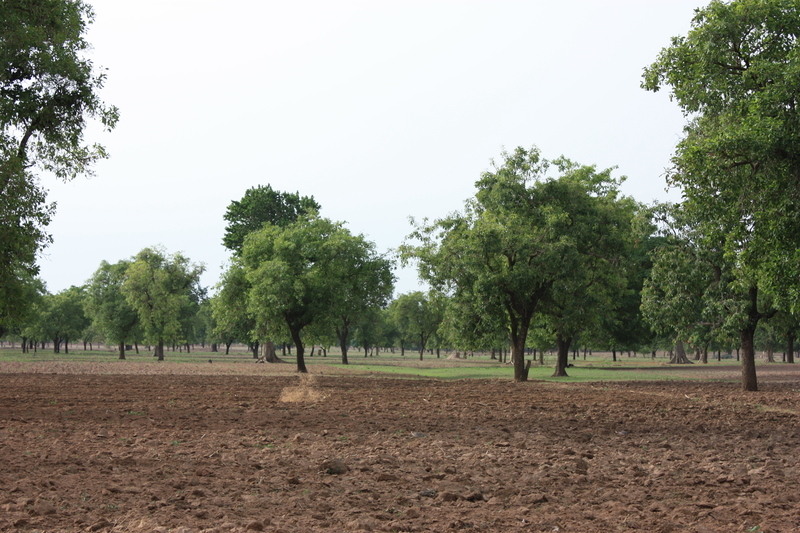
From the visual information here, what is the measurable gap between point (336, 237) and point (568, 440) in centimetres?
3686

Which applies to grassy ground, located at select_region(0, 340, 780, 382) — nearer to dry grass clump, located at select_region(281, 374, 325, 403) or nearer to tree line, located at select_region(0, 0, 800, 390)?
tree line, located at select_region(0, 0, 800, 390)

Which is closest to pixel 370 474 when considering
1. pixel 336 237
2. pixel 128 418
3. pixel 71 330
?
pixel 128 418

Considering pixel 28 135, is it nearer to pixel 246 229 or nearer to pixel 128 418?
pixel 128 418

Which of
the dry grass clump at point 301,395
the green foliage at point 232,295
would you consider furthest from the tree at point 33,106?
the green foliage at point 232,295

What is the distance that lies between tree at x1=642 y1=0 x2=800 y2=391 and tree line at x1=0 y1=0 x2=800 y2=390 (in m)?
0.05

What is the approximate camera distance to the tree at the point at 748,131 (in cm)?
1686

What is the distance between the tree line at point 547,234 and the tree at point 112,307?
28.3 ft

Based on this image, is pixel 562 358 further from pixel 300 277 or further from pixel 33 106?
pixel 33 106

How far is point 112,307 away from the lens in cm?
8800

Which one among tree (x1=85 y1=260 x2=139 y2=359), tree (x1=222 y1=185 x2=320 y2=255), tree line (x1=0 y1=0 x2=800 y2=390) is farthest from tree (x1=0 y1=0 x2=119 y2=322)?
tree (x1=85 y1=260 x2=139 y2=359)

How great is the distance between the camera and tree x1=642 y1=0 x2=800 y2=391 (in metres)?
16.9

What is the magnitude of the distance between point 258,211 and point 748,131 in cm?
6404

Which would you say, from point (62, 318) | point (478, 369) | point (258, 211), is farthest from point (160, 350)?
point (478, 369)

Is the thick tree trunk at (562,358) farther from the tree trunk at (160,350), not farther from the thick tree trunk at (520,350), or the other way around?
the tree trunk at (160,350)
